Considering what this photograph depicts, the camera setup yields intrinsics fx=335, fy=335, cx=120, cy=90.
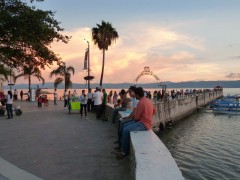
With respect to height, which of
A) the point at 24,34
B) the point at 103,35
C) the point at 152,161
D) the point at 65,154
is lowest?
the point at 65,154

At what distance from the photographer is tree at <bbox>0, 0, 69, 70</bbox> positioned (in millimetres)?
11281

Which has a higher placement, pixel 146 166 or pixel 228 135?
pixel 146 166

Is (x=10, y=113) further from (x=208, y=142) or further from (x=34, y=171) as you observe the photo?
(x=34, y=171)

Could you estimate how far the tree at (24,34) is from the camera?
11281 millimetres

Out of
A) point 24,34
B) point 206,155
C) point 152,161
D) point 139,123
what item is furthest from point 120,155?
point 206,155

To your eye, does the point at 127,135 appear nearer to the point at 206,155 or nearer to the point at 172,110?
the point at 206,155

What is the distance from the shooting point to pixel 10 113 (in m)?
21.9

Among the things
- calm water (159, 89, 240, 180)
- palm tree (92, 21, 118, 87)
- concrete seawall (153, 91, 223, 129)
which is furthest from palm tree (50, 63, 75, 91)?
calm water (159, 89, 240, 180)

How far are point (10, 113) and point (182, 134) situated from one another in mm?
13792

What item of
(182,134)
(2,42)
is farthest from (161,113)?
(2,42)

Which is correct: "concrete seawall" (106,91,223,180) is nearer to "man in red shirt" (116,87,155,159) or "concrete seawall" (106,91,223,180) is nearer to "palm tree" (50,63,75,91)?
"man in red shirt" (116,87,155,159)

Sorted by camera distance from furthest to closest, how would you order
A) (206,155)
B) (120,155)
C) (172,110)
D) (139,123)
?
(172,110) < (206,155) < (120,155) < (139,123)

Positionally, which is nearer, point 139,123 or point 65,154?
point 139,123

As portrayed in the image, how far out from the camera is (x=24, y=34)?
11.5m
